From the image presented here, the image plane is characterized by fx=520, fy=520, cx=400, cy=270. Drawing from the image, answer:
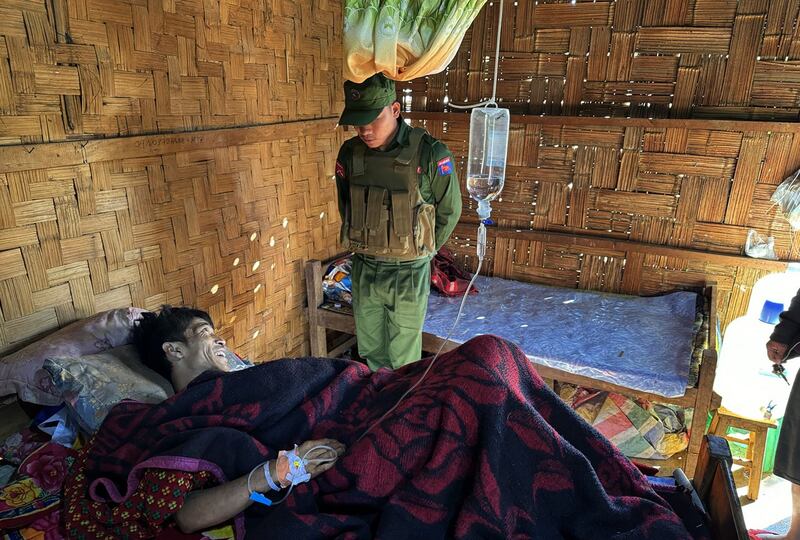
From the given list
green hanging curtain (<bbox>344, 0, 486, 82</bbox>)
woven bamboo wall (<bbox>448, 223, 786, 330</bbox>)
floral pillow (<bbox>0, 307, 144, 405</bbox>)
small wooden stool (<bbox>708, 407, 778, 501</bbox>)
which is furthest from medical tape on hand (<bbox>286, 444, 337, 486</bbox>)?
woven bamboo wall (<bbox>448, 223, 786, 330</bbox>)

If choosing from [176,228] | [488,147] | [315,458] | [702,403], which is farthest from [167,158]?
[702,403]

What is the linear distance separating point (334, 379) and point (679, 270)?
2755 millimetres

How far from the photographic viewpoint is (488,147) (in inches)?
121

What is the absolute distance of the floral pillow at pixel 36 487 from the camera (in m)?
1.45

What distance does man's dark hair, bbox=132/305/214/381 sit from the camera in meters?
1.91

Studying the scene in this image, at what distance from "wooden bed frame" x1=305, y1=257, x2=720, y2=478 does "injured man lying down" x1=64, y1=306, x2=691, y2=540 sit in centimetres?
120

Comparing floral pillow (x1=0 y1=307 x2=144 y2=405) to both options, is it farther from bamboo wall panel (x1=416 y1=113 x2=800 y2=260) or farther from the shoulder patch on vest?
bamboo wall panel (x1=416 y1=113 x2=800 y2=260)

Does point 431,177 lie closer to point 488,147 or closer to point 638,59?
point 488,147

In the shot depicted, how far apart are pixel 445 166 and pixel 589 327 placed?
1.36 metres

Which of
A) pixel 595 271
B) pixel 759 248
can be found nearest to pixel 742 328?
pixel 759 248

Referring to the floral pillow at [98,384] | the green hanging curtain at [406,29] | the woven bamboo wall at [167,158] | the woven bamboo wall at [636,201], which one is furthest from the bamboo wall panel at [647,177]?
the floral pillow at [98,384]

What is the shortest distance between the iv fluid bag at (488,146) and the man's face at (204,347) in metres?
1.27

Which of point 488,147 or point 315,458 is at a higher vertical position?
point 488,147

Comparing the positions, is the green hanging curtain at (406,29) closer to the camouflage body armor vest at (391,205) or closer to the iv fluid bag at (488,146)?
the iv fluid bag at (488,146)
